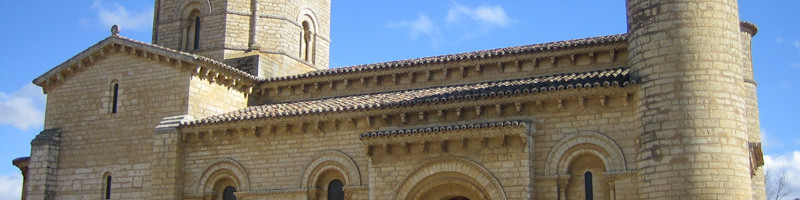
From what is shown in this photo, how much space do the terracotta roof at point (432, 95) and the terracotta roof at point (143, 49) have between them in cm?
117

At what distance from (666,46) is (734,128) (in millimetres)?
1915

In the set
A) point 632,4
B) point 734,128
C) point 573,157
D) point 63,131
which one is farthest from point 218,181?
point 734,128

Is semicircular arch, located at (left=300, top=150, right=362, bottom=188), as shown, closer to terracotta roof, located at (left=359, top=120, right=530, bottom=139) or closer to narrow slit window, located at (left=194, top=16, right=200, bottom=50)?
terracotta roof, located at (left=359, top=120, right=530, bottom=139)

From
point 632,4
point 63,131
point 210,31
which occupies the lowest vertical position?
point 63,131

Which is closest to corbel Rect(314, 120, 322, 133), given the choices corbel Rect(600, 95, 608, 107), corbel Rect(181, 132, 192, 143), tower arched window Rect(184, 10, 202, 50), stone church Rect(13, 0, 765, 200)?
stone church Rect(13, 0, 765, 200)

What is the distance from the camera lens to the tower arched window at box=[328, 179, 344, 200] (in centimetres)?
1914

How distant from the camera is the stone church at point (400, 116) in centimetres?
1544

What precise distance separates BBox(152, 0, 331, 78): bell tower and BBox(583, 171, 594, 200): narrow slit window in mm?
10536

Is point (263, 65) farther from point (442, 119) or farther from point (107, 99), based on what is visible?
point (442, 119)

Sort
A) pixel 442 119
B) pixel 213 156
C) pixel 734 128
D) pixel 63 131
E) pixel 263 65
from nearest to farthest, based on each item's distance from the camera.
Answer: pixel 734 128 → pixel 442 119 → pixel 213 156 → pixel 63 131 → pixel 263 65

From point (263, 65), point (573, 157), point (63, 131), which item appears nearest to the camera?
point (573, 157)

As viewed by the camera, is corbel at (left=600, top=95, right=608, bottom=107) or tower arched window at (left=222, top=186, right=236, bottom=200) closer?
corbel at (left=600, top=95, right=608, bottom=107)

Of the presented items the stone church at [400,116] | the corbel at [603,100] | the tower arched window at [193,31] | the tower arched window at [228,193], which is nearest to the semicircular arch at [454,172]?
the stone church at [400,116]

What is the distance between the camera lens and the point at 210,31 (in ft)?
81.1
